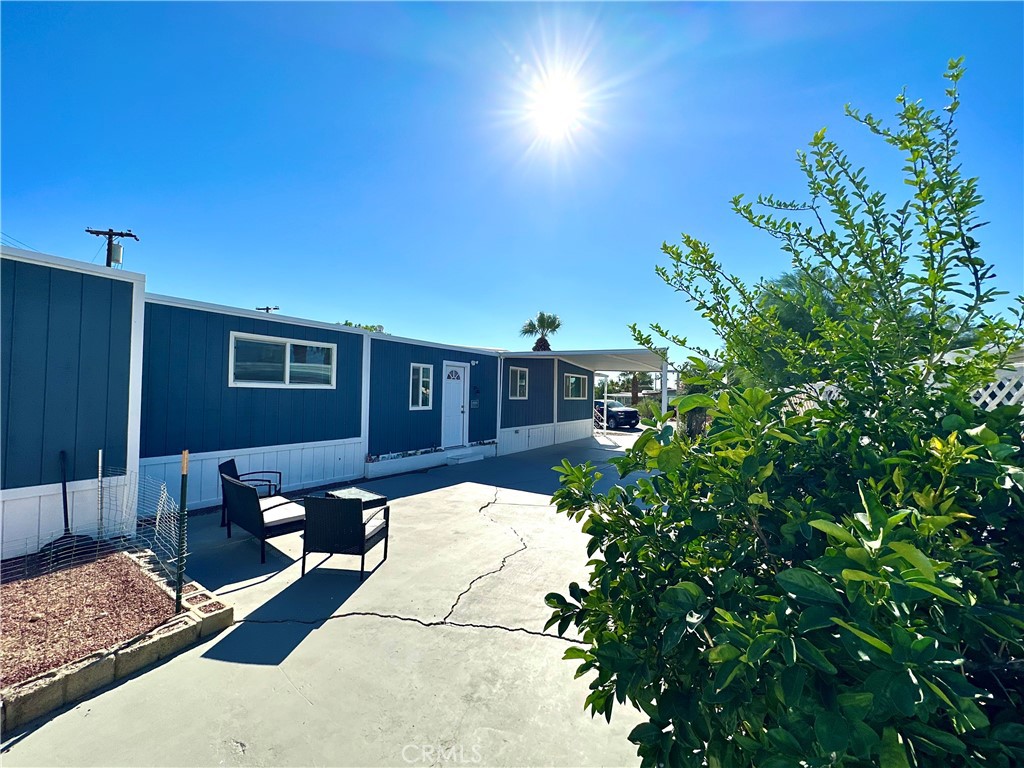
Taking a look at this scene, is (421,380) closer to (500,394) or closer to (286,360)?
(500,394)

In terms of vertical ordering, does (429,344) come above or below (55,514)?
above

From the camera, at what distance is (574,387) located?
15.4 metres

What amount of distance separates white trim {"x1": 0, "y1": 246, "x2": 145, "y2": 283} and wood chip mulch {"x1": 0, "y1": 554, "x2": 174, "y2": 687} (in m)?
2.73

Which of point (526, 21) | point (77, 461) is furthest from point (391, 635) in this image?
point (526, 21)

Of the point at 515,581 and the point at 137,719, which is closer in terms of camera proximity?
the point at 137,719

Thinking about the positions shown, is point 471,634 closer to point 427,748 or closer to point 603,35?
point 427,748

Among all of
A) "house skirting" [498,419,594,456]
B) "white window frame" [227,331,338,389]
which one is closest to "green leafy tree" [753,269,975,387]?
"white window frame" [227,331,338,389]

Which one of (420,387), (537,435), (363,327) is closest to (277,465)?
(420,387)

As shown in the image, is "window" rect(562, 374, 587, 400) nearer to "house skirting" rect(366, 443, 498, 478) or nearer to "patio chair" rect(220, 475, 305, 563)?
"house skirting" rect(366, 443, 498, 478)

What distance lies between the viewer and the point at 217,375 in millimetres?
5910

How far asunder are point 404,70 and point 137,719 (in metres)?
6.08

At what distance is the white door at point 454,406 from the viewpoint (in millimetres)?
10055

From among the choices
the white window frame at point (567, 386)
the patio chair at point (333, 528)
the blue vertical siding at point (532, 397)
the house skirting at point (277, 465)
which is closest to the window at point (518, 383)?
the blue vertical siding at point (532, 397)

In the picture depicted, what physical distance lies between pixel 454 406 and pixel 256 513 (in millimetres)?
6475
